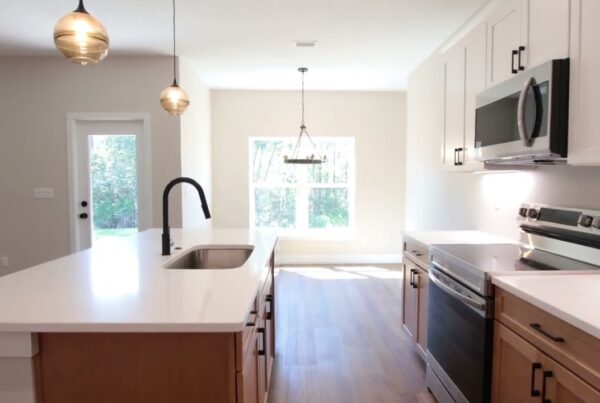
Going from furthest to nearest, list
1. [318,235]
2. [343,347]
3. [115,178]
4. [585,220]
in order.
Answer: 1. [318,235]
2. [115,178]
3. [343,347]
4. [585,220]

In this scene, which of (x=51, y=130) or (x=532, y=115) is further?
(x=51, y=130)

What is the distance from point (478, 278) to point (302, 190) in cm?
442

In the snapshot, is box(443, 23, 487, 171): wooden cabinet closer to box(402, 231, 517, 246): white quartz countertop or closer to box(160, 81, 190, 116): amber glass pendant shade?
box(402, 231, 517, 246): white quartz countertop

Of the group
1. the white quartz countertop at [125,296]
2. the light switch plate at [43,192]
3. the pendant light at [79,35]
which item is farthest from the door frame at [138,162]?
the pendant light at [79,35]

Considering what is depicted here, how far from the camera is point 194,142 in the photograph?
4879mm

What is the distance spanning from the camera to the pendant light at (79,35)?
1741mm

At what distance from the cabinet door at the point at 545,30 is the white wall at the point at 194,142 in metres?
3.41

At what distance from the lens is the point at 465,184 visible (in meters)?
3.30

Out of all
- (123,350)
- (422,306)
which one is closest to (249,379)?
(123,350)

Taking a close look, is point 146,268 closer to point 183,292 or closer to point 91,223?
point 183,292

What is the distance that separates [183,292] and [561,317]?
4.15ft

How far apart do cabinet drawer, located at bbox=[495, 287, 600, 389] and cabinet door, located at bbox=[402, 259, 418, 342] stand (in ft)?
3.75

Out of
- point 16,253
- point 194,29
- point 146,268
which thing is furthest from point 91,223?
point 146,268

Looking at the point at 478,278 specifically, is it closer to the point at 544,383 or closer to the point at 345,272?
the point at 544,383
